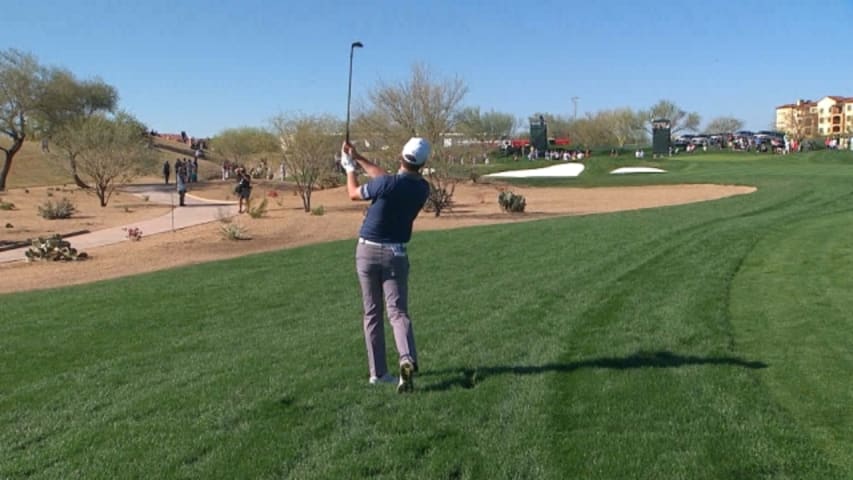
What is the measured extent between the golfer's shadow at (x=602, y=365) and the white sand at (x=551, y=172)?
1934 inches

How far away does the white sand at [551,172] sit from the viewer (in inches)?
2203

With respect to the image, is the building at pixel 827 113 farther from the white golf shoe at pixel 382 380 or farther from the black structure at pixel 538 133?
the white golf shoe at pixel 382 380

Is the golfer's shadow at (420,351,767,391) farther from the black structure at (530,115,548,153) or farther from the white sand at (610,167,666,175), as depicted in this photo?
the black structure at (530,115,548,153)

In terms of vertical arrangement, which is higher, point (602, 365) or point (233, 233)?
point (233, 233)

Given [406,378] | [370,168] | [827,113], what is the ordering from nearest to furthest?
1. [406,378]
2. [370,168]
3. [827,113]

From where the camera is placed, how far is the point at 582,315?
789 centimetres

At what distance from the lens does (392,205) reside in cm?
561

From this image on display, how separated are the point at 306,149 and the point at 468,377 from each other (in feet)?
100

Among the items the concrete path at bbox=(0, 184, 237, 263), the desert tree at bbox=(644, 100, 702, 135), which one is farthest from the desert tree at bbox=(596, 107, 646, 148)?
the concrete path at bbox=(0, 184, 237, 263)

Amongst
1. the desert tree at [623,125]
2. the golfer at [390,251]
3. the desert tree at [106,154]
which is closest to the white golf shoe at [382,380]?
the golfer at [390,251]

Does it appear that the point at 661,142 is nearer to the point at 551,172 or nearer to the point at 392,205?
the point at 551,172

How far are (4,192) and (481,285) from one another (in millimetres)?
44108

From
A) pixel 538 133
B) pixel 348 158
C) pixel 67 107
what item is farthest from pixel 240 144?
pixel 348 158

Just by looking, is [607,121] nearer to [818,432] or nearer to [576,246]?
[576,246]
